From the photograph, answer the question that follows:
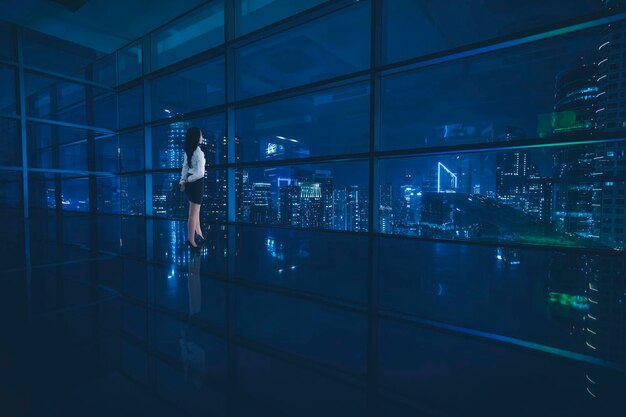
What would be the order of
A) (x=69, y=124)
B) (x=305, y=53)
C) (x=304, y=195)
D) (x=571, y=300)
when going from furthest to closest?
(x=304, y=195)
(x=305, y=53)
(x=69, y=124)
(x=571, y=300)

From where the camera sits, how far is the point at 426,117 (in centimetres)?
2291

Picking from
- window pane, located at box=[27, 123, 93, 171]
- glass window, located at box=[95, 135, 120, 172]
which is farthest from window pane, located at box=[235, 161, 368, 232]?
window pane, located at box=[27, 123, 93, 171]

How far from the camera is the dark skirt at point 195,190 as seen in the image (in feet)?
9.87

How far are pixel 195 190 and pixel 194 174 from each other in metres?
0.17

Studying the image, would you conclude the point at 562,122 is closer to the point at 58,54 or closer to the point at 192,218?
the point at 192,218

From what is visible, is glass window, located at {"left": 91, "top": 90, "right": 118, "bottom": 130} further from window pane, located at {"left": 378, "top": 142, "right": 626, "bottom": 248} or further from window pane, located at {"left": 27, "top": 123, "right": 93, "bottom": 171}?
window pane, located at {"left": 378, "top": 142, "right": 626, "bottom": 248}

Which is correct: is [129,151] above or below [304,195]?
above

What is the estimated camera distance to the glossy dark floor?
71cm

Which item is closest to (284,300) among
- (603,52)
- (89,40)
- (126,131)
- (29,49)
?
(126,131)

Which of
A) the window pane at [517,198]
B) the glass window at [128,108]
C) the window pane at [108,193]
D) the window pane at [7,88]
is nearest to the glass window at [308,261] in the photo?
the window pane at [517,198]

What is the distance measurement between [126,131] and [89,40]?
8.22 ft

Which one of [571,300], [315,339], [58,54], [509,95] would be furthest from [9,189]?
[509,95]

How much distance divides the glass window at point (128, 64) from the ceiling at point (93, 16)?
31cm

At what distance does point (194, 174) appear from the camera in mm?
3037
